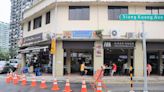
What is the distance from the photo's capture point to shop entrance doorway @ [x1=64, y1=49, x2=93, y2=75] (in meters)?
35.4

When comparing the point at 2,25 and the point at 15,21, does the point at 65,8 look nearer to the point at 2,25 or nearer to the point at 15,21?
the point at 15,21

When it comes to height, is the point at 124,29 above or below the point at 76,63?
above

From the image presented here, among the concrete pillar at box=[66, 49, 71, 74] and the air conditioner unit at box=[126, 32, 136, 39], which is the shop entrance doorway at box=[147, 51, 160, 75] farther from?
the concrete pillar at box=[66, 49, 71, 74]

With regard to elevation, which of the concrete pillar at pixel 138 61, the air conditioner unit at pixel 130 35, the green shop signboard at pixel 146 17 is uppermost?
the air conditioner unit at pixel 130 35

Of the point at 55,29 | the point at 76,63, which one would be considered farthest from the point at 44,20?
the point at 76,63

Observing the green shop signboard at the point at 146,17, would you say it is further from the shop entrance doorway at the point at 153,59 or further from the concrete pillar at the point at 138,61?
the shop entrance doorway at the point at 153,59

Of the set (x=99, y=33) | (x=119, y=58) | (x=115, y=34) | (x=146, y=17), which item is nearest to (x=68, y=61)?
(x=119, y=58)

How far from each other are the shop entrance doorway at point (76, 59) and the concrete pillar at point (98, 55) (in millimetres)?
3984

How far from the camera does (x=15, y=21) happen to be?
142m

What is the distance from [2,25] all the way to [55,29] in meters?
125

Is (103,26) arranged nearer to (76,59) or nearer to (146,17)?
(76,59)

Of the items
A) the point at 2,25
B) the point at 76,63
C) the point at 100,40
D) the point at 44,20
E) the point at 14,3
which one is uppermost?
the point at 14,3

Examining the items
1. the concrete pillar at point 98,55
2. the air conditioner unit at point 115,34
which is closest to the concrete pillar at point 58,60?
the concrete pillar at point 98,55

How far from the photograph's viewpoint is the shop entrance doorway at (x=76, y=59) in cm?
3544
